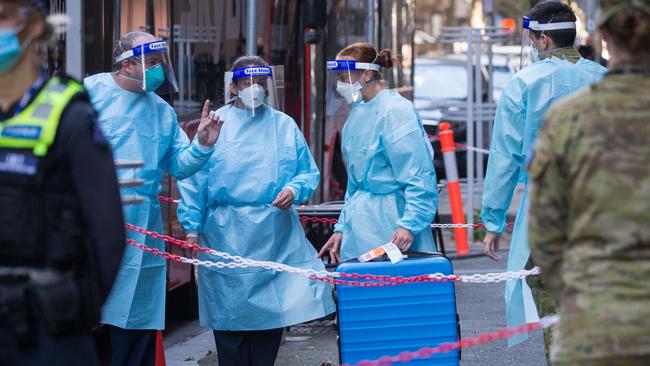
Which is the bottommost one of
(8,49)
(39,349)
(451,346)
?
(451,346)

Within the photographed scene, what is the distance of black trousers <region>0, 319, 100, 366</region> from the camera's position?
3.24 m

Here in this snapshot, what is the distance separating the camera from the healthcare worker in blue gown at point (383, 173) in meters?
6.16

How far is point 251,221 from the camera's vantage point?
20.7 ft

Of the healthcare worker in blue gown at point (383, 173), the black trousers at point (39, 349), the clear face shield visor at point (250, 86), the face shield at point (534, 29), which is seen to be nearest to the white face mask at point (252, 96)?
the clear face shield visor at point (250, 86)

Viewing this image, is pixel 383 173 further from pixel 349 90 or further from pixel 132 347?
pixel 132 347

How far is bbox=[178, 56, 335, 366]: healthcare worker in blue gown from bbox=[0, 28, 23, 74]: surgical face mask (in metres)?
2.98

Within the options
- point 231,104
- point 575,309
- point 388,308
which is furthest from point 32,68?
point 231,104

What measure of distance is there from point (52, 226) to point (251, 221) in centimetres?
310

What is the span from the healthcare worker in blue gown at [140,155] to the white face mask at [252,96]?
32 centimetres

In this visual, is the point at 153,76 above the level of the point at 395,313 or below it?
above

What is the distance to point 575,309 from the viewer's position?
3314 millimetres

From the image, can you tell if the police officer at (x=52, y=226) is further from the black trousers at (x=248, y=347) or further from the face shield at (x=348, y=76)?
the face shield at (x=348, y=76)

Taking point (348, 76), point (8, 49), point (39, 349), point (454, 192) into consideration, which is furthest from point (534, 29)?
point (454, 192)

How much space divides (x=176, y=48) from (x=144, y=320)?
260 centimetres
